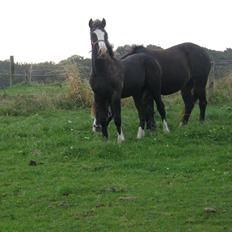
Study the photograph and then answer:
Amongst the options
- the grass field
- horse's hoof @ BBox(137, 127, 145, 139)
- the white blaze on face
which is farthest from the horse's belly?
the white blaze on face

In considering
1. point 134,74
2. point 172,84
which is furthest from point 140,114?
point 172,84

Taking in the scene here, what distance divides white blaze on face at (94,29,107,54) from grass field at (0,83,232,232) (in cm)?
176

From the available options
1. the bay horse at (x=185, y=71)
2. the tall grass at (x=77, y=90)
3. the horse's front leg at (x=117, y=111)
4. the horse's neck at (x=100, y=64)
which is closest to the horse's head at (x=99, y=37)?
the horse's neck at (x=100, y=64)

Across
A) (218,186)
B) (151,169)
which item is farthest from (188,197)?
(151,169)

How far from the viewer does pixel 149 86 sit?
11.8 m

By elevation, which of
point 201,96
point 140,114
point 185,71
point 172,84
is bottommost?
point 140,114

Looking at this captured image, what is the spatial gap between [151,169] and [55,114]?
Answer: 23.5 feet

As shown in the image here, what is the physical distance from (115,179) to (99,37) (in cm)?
326

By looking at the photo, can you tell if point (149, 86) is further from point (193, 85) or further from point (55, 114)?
point (55, 114)

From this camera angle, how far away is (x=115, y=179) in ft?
27.2

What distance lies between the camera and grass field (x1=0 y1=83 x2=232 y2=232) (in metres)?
6.46

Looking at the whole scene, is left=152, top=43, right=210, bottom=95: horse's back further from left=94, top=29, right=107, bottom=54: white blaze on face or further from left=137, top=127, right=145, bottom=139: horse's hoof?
left=94, top=29, right=107, bottom=54: white blaze on face

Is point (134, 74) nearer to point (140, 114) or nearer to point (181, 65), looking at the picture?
point (140, 114)

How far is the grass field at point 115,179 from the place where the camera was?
6.46m
